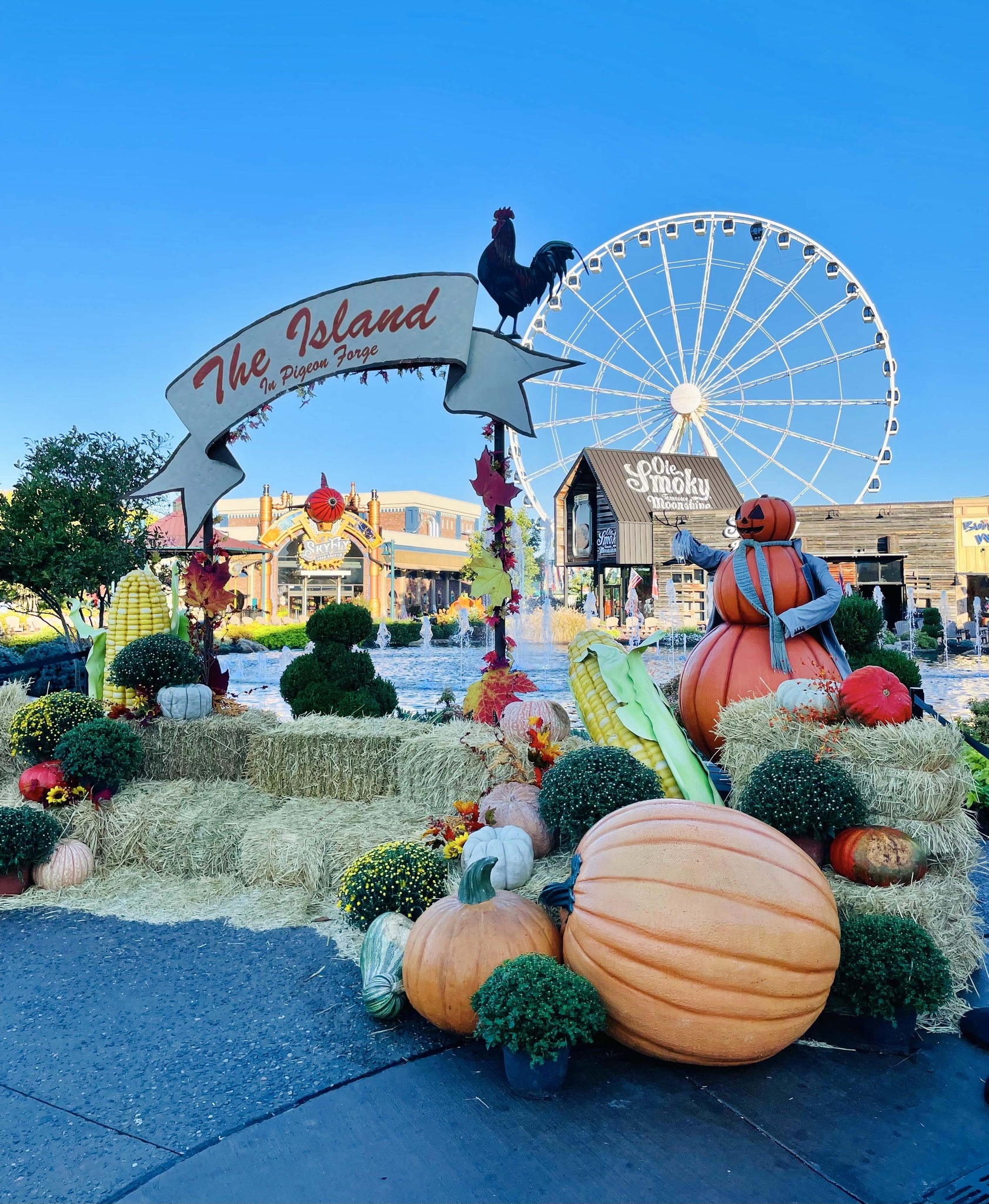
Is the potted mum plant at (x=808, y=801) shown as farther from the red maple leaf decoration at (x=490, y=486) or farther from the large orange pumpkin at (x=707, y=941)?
the red maple leaf decoration at (x=490, y=486)

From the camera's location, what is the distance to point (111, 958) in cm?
381

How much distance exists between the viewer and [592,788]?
3.97 m

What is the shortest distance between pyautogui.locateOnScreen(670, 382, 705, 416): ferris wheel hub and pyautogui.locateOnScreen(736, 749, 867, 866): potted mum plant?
1189 inches

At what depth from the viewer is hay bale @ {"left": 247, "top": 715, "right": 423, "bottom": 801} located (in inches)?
222

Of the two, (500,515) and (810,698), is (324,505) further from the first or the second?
(810,698)

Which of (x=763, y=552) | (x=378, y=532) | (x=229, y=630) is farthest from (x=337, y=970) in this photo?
(x=378, y=532)

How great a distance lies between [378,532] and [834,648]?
29.8 metres

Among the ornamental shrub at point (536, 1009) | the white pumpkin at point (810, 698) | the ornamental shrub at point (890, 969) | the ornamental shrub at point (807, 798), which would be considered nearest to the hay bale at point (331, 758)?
the white pumpkin at point (810, 698)

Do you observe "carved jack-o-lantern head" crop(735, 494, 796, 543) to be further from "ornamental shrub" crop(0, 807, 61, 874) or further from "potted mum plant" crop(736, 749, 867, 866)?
"ornamental shrub" crop(0, 807, 61, 874)

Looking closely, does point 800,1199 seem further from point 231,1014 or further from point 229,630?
point 229,630

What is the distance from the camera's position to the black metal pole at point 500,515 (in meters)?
6.16

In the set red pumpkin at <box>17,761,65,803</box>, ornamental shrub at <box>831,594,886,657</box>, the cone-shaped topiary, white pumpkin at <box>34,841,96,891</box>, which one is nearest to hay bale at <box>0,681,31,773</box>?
red pumpkin at <box>17,761,65,803</box>

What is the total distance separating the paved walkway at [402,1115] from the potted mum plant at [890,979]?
0.37 ft

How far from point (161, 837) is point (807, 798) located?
3649mm
